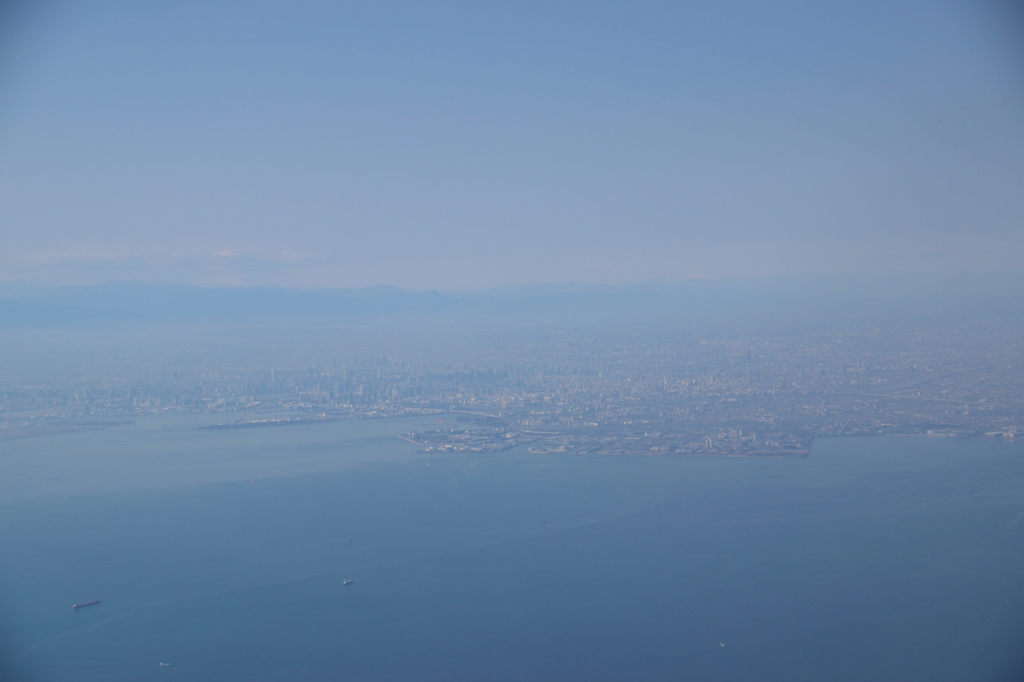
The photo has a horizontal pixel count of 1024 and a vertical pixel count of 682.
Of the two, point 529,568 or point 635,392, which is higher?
point 635,392

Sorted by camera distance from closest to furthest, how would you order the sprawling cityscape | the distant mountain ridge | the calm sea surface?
1. the calm sea surface
2. the sprawling cityscape
3. the distant mountain ridge

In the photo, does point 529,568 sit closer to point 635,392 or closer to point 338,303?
point 635,392

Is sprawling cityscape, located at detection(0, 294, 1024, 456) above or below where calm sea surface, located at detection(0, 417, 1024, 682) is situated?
above

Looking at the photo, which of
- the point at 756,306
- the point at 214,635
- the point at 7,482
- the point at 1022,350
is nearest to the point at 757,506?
the point at 214,635

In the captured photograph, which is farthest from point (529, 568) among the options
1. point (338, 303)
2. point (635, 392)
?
point (338, 303)

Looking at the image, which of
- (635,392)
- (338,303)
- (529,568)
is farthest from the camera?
(338,303)

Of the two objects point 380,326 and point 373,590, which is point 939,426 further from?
point 380,326

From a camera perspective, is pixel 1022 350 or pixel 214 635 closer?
pixel 214 635

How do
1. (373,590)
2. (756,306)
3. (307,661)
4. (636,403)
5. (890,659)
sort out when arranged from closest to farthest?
(890,659) → (307,661) → (373,590) → (636,403) → (756,306)
